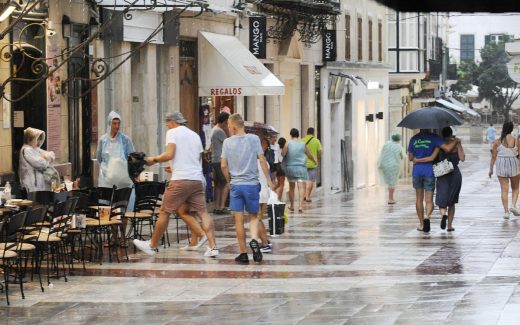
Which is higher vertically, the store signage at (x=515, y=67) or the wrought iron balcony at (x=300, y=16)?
the wrought iron balcony at (x=300, y=16)

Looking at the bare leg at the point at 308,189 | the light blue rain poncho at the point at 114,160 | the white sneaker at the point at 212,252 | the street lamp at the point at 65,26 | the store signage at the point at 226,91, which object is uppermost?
the street lamp at the point at 65,26

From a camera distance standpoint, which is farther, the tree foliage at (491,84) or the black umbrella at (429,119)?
the tree foliage at (491,84)

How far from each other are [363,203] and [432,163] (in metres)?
11.7

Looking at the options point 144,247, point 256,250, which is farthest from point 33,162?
point 256,250

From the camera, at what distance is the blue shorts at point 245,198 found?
14.2 meters

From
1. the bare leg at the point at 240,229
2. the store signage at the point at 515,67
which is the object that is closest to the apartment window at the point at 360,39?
the store signage at the point at 515,67

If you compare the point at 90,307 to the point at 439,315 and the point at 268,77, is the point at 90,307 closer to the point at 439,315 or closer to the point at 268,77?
the point at 439,315

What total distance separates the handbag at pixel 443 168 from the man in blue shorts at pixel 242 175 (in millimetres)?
5057

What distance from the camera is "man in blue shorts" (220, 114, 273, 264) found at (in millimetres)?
14180

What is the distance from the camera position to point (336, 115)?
41219 millimetres

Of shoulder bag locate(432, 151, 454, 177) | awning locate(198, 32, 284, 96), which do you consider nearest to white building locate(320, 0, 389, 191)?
awning locate(198, 32, 284, 96)

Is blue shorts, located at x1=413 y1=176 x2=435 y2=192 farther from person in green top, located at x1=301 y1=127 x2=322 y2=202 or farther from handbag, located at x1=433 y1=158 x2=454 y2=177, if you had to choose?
person in green top, located at x1=301 y1=127 x2=322 y2=202

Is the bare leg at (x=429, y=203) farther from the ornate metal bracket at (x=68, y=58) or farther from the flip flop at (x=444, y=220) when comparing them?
the ornate metal bracket at (x=68, y=58)

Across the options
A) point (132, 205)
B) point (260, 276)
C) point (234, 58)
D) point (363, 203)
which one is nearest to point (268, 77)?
point (234, 58)
